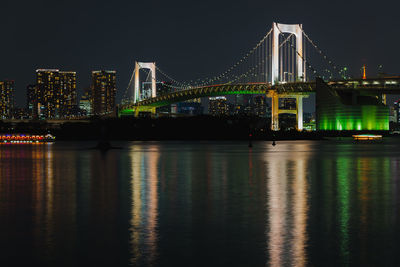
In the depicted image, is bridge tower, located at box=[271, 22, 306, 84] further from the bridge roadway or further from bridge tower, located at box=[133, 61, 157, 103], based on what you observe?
bridge tower, located at box=[133, 61, 157, 103]

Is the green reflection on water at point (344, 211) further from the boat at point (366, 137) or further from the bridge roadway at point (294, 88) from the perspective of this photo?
the boat at point (366, 137)

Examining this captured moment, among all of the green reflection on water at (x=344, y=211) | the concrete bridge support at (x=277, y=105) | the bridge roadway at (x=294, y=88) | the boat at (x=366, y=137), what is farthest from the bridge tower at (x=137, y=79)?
the green reflection on water at (x=344, y=211)

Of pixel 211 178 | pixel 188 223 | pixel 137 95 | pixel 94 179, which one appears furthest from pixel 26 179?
pixel 137 95

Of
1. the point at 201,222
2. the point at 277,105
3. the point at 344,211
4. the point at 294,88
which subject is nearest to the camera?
the point at 201,222

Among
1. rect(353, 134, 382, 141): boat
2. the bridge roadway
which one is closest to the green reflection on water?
the bridge roadway

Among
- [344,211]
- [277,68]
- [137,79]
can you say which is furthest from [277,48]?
[344,211]

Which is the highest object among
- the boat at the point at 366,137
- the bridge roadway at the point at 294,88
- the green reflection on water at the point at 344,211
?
the bridge roadway at the point at 294,88

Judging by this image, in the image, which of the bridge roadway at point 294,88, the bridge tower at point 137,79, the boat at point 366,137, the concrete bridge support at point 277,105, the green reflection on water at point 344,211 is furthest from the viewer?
the bridge tower at point 137,79

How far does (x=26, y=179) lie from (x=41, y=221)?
8.44 metres

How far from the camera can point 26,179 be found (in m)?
17.3

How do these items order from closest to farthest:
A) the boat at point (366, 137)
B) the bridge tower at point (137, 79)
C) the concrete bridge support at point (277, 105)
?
the concrete bridge support at point (277, 105) < the boat at point (366, 137) < the bridge tower at point (137, 79)

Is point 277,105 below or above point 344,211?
above

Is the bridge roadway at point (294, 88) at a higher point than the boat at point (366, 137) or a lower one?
higher

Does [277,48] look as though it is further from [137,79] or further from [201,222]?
[201,222]
